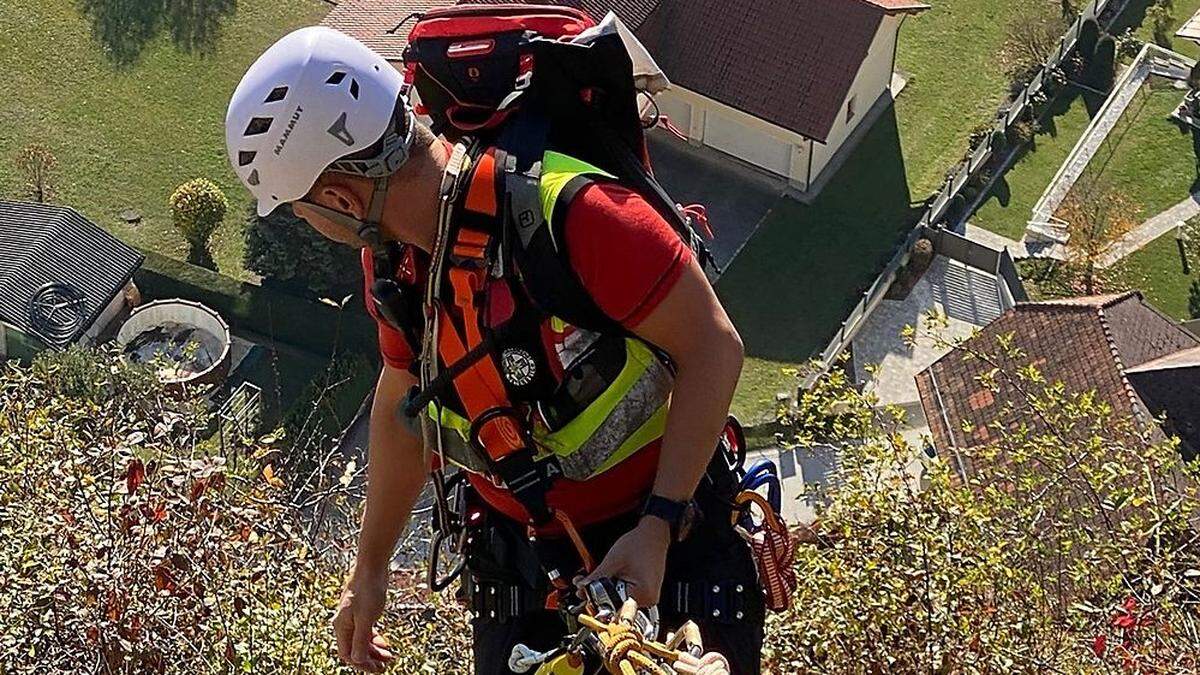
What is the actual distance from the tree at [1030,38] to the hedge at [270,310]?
35.3ft

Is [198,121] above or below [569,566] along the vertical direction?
below

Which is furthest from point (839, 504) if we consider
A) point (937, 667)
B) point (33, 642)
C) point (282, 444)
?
point (282, 444)

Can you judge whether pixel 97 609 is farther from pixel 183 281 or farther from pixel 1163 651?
pixel 183 281

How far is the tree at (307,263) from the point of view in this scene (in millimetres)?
18578

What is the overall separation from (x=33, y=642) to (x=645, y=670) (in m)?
4.21

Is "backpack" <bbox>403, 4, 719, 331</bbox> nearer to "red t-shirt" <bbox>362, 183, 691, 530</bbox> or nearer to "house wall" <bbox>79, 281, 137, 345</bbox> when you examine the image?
"red t-shirt" <bbox>362, 183, 691, 530</bbox>

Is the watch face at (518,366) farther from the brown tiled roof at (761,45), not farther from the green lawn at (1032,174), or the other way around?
the green lawn at (1032,174)

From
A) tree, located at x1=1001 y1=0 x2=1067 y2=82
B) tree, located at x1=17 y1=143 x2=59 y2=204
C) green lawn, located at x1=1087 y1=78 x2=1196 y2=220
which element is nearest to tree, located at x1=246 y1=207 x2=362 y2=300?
tree, located at x1=17 y1=143 x2=59 y2=204

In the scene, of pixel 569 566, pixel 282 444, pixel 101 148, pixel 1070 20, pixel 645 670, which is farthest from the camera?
pixel 1070 20

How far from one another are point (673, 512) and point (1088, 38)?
20362 mm

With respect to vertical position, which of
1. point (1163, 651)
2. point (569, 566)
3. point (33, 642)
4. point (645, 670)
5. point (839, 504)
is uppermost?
point (645, 670)

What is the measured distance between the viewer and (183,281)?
733 inches

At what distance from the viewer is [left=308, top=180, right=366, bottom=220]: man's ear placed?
4.07 m

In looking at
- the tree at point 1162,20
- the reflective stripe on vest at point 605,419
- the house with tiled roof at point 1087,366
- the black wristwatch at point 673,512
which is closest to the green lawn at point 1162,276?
the house with tiled roof at point 1087,366
